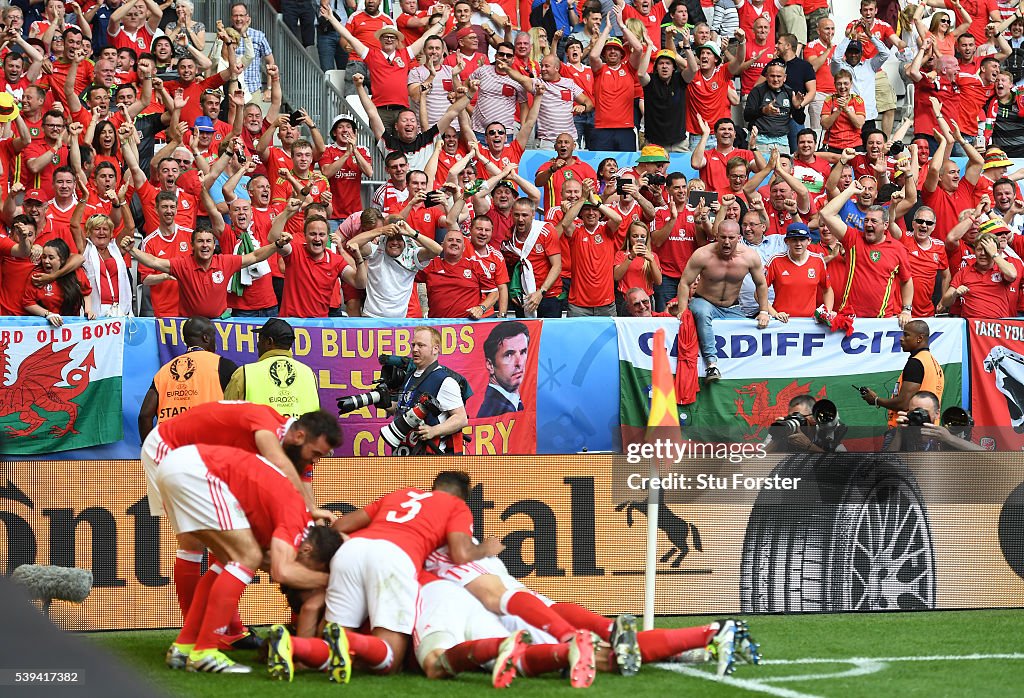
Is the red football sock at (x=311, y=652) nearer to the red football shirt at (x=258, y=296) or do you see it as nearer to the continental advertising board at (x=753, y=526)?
the continental advertising board at (x=753, y=526)

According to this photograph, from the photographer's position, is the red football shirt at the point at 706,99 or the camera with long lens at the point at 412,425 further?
the red football shirt at the point at 706,99

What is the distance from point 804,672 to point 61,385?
8.11 metres

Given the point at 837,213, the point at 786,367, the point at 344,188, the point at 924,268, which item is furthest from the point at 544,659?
the point at 344,188

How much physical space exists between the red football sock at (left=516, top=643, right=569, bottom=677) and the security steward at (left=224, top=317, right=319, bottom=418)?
3.21 metres

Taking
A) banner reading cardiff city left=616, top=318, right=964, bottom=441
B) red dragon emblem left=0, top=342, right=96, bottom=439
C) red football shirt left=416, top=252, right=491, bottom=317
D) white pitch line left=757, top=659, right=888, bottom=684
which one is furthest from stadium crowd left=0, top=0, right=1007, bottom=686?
white pitch line left=757, top=659, right=888, bottom=684

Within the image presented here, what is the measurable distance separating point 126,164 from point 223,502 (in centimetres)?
915

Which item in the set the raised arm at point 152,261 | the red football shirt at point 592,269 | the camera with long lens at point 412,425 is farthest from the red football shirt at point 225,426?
the red football shirt at point 592,269

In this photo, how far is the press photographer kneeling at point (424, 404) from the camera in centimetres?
1065

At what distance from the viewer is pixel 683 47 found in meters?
18.9

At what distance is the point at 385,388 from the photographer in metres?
10.9

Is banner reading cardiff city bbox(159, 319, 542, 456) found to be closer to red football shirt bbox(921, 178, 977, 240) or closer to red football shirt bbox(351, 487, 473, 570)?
red football shirt bbox(351, 487, 473, 570)

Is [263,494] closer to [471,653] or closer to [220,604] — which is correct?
[220,604]

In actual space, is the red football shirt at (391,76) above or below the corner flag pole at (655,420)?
above

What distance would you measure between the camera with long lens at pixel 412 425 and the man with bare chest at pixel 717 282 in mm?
4141
